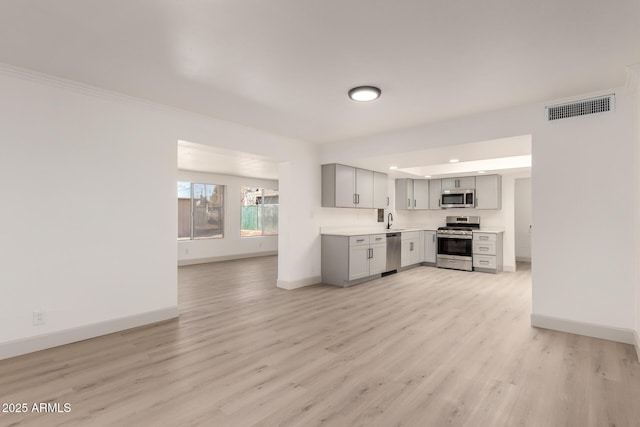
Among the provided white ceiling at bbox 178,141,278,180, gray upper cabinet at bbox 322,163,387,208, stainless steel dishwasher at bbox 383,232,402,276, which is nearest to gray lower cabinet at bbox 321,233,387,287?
stainless steel dishwasher at bbox 383,232,402,276

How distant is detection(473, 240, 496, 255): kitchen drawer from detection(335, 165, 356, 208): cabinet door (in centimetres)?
294

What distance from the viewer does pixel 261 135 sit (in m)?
4.97

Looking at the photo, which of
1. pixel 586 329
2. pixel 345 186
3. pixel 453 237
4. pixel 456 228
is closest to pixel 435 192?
pixel 456 228

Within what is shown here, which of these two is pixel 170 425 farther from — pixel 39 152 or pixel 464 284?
pixel 464 284

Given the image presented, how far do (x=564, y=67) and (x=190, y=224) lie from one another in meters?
8.03

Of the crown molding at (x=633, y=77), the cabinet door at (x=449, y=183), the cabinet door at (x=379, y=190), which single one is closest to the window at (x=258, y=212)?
the cabinet door at (x=379, y=190)

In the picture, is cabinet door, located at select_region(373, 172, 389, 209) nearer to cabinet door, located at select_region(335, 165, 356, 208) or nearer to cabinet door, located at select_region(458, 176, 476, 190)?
cabinet door, located at select_region(335, 165, 356, 208)

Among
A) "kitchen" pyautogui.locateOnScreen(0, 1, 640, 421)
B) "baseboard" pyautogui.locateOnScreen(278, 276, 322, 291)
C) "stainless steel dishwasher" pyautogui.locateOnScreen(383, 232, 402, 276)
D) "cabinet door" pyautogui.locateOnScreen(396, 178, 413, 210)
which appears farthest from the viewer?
"cabinet door" pyautogui.locateOnScreen(396, 178, 413, 210)

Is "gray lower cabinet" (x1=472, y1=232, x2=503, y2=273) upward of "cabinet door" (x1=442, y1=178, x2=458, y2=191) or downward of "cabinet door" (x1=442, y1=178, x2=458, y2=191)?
downward

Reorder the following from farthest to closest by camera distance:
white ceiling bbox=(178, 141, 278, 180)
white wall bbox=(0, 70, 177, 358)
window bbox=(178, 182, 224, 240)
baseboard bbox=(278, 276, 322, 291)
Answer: window bbox=(178, 182, 224, 240)
baseboard bbox=(278, 276, 322, 291)
white ceiling bbox=(178, 141, 278, 180)
white wall bbox=(0, 70, 177, 358)

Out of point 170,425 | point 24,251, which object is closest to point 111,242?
point 24,251

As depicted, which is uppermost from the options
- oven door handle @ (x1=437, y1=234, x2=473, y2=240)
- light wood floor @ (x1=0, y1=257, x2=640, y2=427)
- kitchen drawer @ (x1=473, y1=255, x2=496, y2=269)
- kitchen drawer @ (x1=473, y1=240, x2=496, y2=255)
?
oven door handle @ (x1=437, y1=234, x2=473, y2=240)

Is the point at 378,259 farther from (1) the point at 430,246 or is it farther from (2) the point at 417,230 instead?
(1) the point at 430,246

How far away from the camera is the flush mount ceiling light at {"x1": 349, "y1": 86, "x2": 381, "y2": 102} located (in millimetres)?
3289
